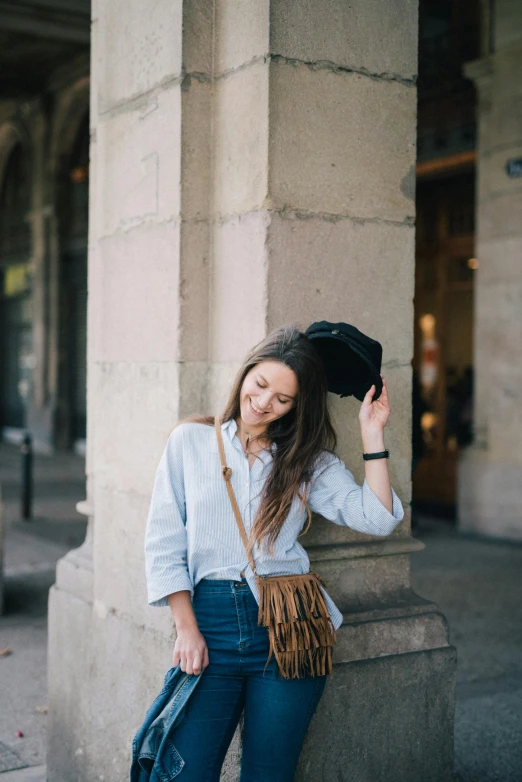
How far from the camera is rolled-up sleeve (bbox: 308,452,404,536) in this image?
2.92m

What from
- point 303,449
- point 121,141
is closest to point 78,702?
point 303,449

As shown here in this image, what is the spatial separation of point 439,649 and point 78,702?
158cm

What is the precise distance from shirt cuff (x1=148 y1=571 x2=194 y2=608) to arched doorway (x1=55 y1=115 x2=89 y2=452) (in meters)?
16.6

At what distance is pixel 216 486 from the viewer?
9.21 ft

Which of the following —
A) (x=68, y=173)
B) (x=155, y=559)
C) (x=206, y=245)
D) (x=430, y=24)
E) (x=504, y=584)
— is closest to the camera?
(x=155, y=559)

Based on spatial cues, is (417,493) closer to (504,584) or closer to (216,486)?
(504,584)

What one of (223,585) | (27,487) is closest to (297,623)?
(223,585)

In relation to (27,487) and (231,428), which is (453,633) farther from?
(27,487)

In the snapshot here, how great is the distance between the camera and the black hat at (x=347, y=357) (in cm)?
290

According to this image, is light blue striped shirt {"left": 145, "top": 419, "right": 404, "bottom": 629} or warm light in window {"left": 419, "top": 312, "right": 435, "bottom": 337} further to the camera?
warm light in window {"left": 419, "top": 312, "right": 435, "bottom": 337}

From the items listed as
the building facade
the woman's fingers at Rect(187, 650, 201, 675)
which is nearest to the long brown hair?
the woman's fingers at Rect(187, 650, 201, 675)

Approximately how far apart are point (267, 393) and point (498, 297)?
714 centimetres

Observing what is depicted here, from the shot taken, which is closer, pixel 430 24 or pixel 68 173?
pixel 430 24

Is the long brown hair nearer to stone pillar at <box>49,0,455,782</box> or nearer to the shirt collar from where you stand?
the shirt collar
